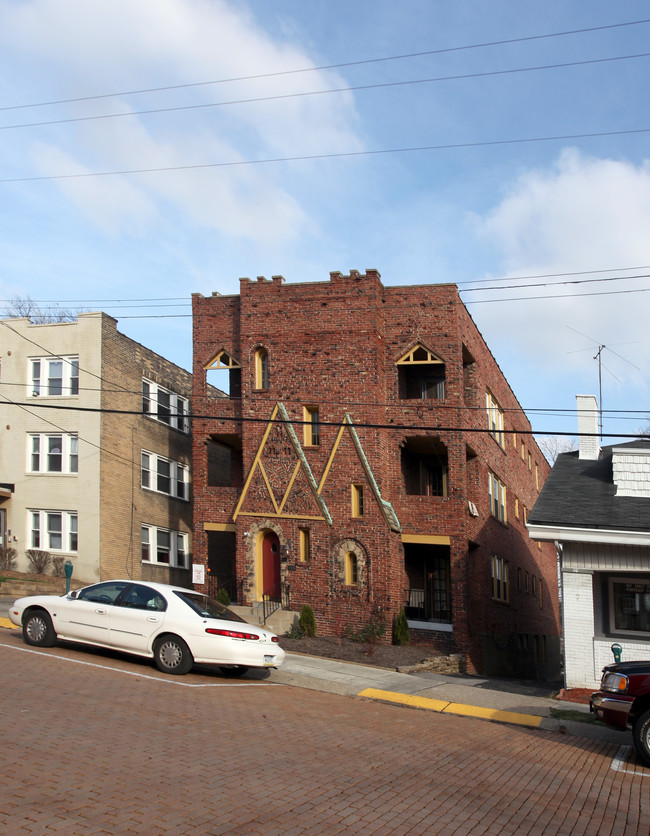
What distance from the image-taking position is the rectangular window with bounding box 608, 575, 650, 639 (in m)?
16.3

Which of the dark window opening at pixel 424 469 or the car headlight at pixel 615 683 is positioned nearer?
the car headlight at pixel 615 683

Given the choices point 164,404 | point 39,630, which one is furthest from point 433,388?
point 39,630

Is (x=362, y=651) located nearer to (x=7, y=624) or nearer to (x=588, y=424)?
(x=588, y=424)

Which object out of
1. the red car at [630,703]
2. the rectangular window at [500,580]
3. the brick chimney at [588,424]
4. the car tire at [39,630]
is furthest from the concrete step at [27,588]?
the red car at [630,703]

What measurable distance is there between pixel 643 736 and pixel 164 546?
2481cm

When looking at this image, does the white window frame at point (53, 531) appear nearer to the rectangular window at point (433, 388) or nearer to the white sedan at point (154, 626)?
the rectangular window at point (433, 388)

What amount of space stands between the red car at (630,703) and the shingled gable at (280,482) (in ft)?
46.3

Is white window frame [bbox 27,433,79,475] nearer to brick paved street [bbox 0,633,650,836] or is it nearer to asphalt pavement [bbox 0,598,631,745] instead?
asphalt pavement [bbox 0,598,631,745]

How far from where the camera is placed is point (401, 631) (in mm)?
23141

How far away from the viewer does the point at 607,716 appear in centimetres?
1054

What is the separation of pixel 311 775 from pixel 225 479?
94.3 feet

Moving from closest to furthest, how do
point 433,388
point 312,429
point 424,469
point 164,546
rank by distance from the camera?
point 312,429
point 433,388
point 424,469
point 164,546

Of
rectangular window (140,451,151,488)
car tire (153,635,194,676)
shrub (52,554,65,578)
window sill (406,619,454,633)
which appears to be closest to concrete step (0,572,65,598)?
shrub (52,554,65,578)

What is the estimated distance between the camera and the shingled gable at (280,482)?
24656 mm
